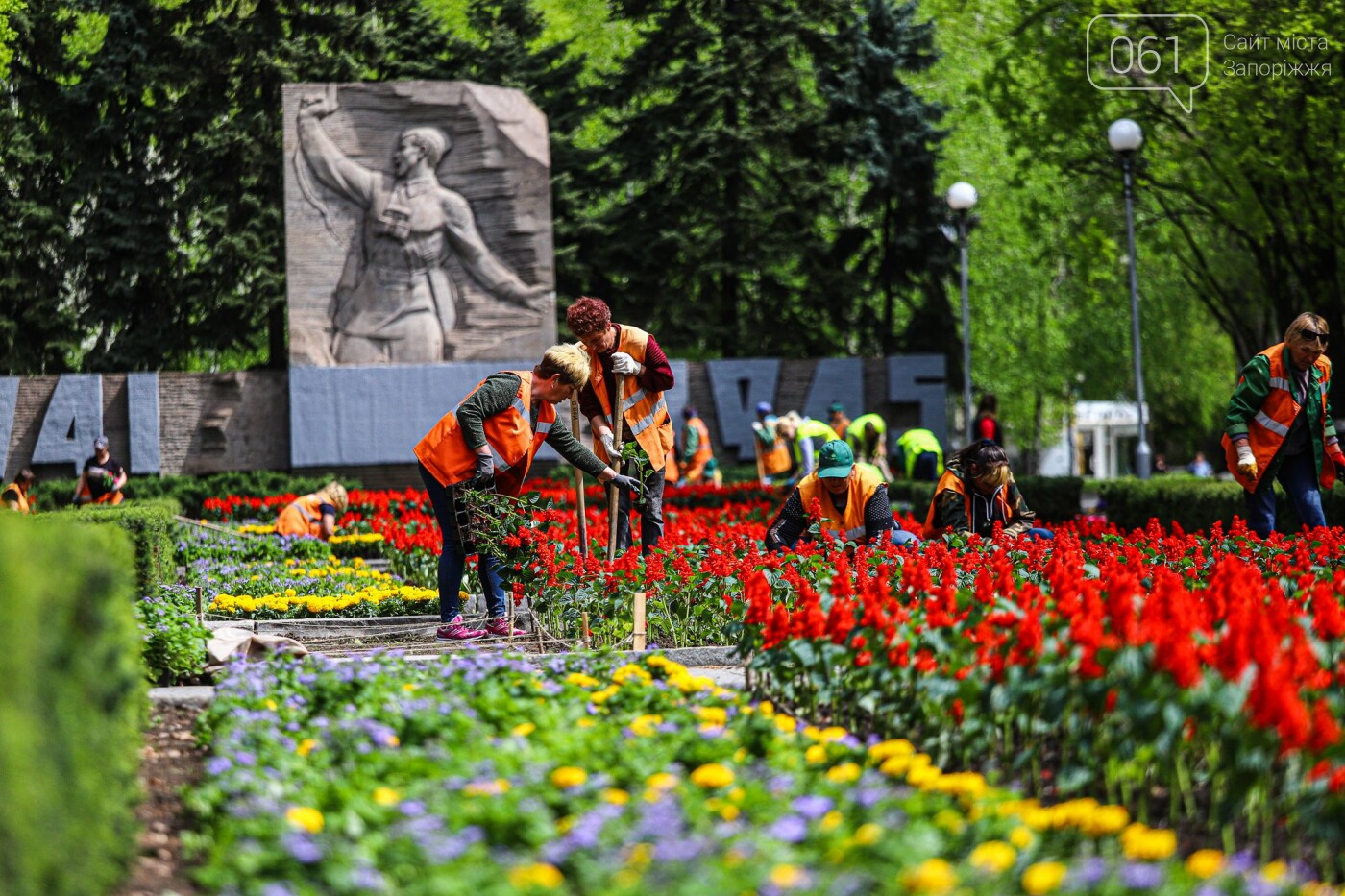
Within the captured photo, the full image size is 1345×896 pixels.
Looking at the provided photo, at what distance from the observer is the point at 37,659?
108 inches

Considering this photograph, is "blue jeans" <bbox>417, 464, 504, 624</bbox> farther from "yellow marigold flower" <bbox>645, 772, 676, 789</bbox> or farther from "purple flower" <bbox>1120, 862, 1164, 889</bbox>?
"purple flower" <bbox>1120, 862, 1164, 889</bbox>

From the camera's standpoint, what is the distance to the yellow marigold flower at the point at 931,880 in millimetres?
2648

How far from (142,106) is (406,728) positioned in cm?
A: 2724

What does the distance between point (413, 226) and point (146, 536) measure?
13.0 metres

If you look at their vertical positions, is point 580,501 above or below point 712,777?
above

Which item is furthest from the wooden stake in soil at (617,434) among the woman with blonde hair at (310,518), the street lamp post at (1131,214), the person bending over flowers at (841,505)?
the street lamp post at (1131,214)

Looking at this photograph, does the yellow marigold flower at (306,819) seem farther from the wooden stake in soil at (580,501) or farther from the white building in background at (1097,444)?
the white building in background at (1097,444)

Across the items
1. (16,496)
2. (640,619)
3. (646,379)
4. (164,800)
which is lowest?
(164,800)

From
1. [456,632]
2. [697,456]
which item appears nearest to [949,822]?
[456,632]

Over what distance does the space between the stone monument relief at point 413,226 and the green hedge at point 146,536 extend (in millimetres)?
10675

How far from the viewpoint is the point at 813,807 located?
3240 mm

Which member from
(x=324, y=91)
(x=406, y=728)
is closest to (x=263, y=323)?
(x=324, y=91)

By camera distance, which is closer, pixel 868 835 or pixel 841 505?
pixel 868 835

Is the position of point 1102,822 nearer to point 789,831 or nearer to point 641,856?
point 789,831
